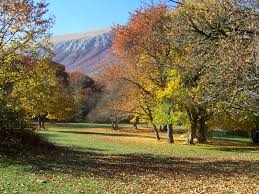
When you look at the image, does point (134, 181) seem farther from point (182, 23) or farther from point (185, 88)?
point (185, 88)

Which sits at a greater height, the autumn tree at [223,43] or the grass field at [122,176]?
the autumn tree at [223,43]

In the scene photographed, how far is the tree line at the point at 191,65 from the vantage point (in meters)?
14.2

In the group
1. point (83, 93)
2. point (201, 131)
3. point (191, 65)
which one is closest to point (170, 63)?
point (191, 65)

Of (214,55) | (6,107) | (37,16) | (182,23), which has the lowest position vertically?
(6,107)

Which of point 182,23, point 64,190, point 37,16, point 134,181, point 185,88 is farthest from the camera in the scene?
point 185,88

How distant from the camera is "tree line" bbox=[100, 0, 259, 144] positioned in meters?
14.2

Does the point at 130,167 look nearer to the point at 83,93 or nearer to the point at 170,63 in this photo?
the point at 170,63

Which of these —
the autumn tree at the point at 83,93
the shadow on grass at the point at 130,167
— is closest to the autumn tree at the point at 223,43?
the shadow on grass at the point at 130,167

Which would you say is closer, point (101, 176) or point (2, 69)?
point (101, 176)

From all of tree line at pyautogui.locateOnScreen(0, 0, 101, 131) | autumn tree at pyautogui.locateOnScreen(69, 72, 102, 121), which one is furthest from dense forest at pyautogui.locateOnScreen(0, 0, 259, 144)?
autumn tree at pyautogui.locateOnScreen(69, 72, 102, 121)

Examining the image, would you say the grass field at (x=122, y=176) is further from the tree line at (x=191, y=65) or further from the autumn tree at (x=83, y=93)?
the autumn tree at (x=83, y=93)

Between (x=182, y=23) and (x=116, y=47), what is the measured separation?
27279 millimetres

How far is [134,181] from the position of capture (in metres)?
15.1

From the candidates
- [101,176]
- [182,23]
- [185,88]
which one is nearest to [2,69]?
[101,176]
